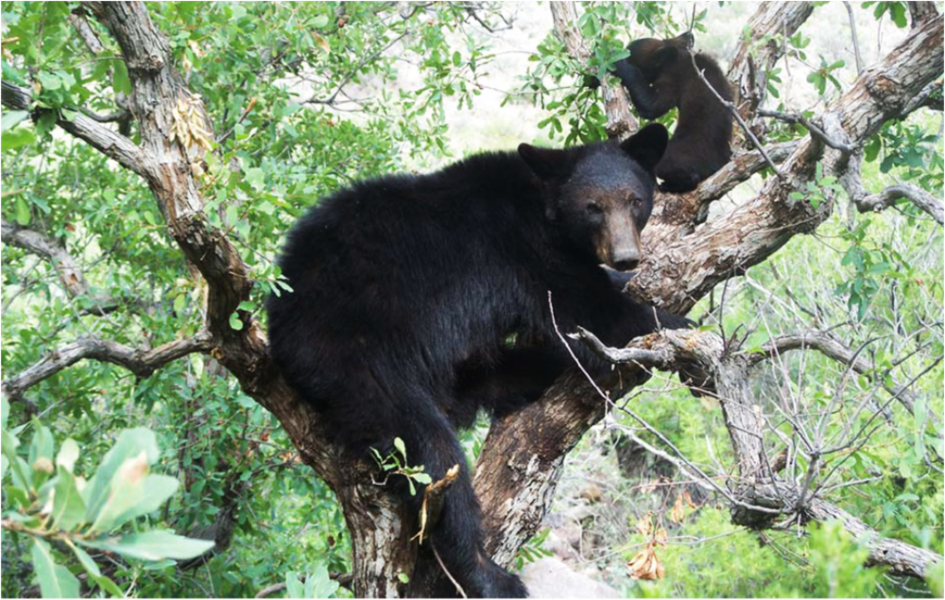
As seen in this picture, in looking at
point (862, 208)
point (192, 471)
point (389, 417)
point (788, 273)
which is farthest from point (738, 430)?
point (788, 273)

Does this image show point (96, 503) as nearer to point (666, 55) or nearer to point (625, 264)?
point (625, 264)

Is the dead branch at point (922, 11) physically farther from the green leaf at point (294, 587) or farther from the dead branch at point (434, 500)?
the green leaf at point (294, 587)

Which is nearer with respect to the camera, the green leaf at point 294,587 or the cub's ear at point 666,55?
the green leaf at point 294,587

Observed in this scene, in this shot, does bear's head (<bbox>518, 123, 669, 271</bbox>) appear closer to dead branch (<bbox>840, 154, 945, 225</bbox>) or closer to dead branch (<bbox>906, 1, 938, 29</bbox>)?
dead branch (<bbox>840, 154, 945, 225</bbox>)

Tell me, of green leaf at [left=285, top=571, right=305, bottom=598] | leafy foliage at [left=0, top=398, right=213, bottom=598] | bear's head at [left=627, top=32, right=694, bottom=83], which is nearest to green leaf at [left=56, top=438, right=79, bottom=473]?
leafy foliage at [left=0, top=398, right=213, bottom=598]

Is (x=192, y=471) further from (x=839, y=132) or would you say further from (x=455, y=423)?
(x=839, y=132)

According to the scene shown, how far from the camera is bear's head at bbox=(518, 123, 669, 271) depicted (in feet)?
16.6

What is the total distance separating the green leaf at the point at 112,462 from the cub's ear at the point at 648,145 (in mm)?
4377

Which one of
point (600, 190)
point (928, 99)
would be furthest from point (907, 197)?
point (600, 190)

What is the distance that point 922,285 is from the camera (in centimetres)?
477

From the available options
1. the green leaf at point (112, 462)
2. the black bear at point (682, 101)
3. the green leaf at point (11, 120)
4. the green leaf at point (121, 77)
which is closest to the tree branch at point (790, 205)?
the black bear at point (682, 101)

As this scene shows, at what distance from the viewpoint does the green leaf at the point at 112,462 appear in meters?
1.33

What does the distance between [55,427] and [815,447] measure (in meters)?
5.49

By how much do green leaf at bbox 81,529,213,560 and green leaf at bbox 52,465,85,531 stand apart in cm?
4
